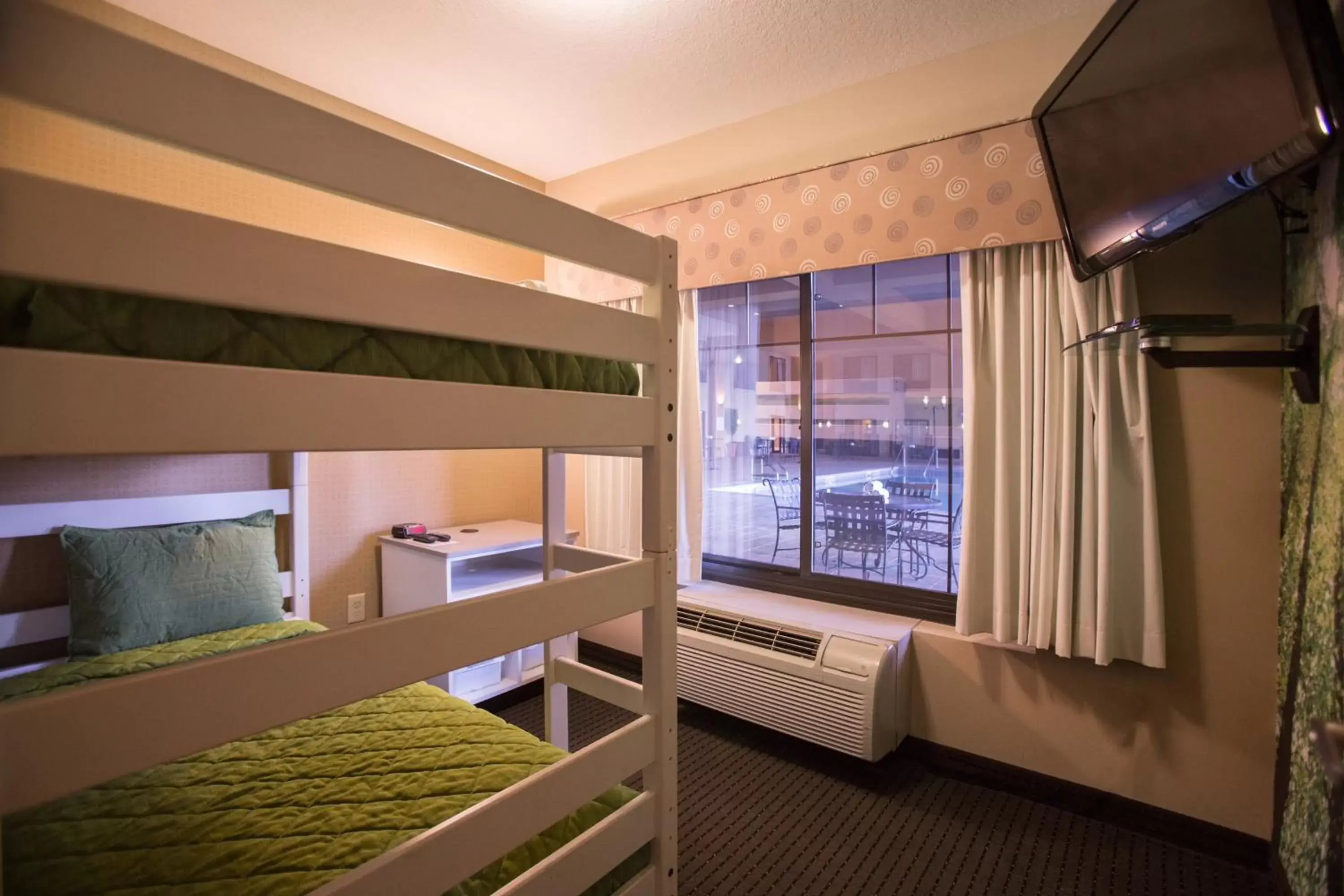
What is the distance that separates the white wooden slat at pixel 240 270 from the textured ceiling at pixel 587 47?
1577 millimetres

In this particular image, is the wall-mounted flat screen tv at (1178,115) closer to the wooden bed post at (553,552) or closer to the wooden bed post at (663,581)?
the wooden bed post at (663,581)

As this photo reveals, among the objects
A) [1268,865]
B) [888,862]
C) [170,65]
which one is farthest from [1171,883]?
[170,65]

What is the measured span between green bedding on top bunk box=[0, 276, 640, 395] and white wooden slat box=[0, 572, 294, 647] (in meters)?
1.86

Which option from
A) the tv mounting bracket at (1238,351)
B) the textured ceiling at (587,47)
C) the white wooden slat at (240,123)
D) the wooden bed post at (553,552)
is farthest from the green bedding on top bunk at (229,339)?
the textured ceiling at (587,47)

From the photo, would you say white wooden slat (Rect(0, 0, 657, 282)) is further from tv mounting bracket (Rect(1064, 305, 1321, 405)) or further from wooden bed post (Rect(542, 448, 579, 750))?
tv mounting bracket (Rect(1064, 305, 1321, 405))

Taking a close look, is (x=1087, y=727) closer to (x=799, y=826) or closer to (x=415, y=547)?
(x=799, y=826)

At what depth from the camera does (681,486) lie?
9.43 ft

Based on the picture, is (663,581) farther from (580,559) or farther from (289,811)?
(289,811)

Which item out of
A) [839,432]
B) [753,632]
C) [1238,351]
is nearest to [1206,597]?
[1238,351]

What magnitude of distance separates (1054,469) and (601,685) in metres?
1.56

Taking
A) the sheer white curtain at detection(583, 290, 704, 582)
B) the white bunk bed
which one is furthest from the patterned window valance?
the white bunk bed

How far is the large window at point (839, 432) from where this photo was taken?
240cm

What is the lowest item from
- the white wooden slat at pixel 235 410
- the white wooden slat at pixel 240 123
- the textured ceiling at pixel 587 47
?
the white wooden slat at pixel 235 410

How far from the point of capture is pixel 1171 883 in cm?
165
